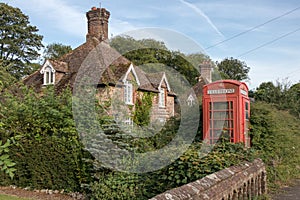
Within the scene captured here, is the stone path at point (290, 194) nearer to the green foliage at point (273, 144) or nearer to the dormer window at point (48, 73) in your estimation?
the green foliage at point (273, 144)

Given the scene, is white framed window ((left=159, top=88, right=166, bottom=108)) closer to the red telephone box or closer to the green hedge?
the red telephone box

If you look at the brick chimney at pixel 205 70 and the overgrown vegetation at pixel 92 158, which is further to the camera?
the brick chimney at pixel 205 70

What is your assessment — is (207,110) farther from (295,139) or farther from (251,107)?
(295,139)

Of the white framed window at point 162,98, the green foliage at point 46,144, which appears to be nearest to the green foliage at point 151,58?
the white framed window at point 162,98

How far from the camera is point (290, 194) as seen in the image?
9.24 m

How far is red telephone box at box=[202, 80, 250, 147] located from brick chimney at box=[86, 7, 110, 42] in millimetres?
15849

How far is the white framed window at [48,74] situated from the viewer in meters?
22.8

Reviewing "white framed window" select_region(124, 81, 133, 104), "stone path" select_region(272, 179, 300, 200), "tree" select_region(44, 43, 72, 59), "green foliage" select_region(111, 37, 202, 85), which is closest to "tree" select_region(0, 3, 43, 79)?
"tree" select_region(44, 43, 72, 59)

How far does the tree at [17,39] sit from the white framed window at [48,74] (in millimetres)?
18921

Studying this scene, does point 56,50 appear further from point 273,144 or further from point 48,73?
point 273,144

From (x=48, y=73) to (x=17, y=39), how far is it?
22.2 meters

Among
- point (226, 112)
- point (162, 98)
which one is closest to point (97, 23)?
point (162, 98)

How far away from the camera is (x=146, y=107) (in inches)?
912

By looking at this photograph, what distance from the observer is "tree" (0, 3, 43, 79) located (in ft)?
135
